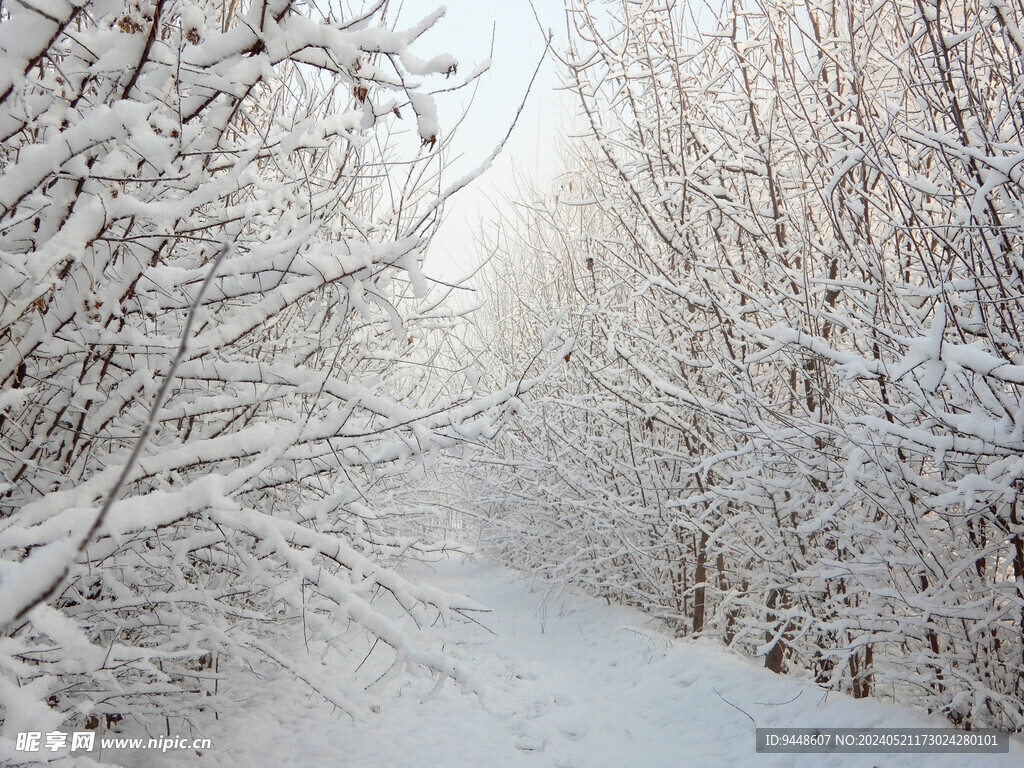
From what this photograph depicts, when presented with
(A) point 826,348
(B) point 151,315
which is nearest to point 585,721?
(A) point 826,348

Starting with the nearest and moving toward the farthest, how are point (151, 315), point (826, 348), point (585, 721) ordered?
point (151, 315)
point (826, 348)
point (585, 721)

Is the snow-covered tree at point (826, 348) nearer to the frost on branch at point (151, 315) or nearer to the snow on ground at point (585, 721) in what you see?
the snow on ground at point (585, 721)

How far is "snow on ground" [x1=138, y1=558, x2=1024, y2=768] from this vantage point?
3250 millimetres

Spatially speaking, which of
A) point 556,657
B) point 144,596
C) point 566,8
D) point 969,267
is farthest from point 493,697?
point 566,8

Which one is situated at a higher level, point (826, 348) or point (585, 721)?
point (826, 348)

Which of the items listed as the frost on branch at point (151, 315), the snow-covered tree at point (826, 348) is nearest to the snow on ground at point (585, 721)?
the snow-covered tree at point (826, 348)

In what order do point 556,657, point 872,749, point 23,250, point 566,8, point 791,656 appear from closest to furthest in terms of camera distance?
point 23,250 < point 872,749 < point 566,8 < point 791,656 < point 556,657

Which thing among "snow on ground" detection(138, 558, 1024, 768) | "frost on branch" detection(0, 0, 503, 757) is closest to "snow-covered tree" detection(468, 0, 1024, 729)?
"snow on ground" detection(138, 558, 1024, 768)

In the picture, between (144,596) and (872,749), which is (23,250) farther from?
(872,749)

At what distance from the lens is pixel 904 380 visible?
8.52 ft

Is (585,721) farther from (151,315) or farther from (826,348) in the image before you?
(151,315)

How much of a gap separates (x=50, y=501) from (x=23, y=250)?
0.74 metres

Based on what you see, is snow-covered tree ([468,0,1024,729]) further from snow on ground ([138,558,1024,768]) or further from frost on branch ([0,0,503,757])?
frost on branch ([0,0,503,757])

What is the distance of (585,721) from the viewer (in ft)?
13.5
